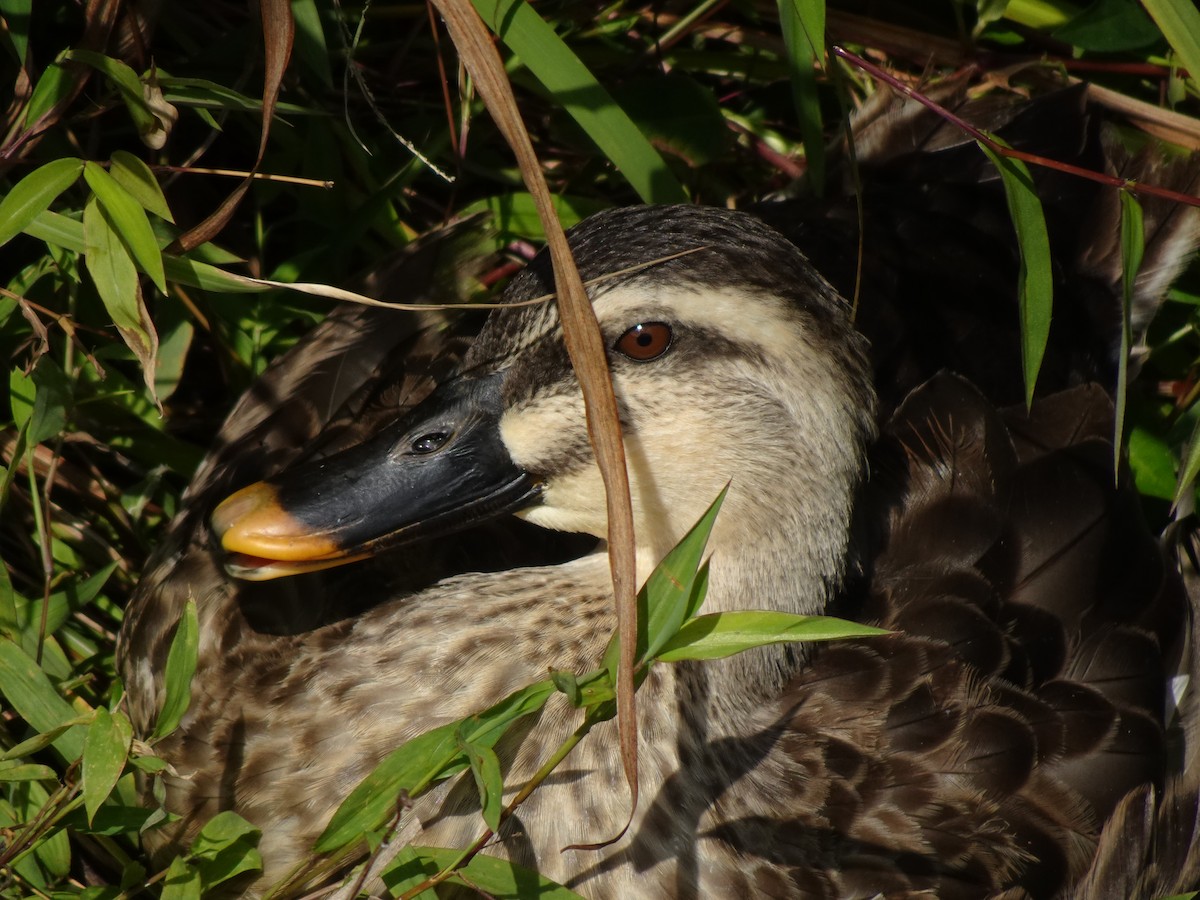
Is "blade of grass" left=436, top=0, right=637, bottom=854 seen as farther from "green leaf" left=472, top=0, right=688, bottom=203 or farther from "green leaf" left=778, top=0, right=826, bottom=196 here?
"green leaf" left=778, top=0, right=826, bottom=196

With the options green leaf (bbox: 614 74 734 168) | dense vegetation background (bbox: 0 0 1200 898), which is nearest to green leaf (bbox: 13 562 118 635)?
dense vegetation background (bbox: 0 0 1200 898)

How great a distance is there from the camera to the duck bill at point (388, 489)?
1.86m

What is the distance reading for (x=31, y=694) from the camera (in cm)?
192

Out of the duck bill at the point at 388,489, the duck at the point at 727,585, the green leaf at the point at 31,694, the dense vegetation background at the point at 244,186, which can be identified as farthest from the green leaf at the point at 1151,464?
the green leaf at the point at 31,694

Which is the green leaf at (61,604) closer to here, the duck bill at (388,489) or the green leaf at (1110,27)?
the duck bill at (388,489)

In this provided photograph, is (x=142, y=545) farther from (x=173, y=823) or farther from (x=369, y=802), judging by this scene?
(x=369, y=802)

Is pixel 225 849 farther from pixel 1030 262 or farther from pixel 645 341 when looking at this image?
pixel 1030 262

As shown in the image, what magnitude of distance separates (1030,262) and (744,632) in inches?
30.6

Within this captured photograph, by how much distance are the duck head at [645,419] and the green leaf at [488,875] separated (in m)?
0.43

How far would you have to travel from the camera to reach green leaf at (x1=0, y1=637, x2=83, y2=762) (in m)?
1.90

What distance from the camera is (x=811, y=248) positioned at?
2445 mm

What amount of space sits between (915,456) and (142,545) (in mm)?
1416

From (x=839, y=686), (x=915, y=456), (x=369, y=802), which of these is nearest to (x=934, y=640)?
(x=839, y=686)

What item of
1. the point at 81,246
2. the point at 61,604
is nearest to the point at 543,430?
the point at 81,246
